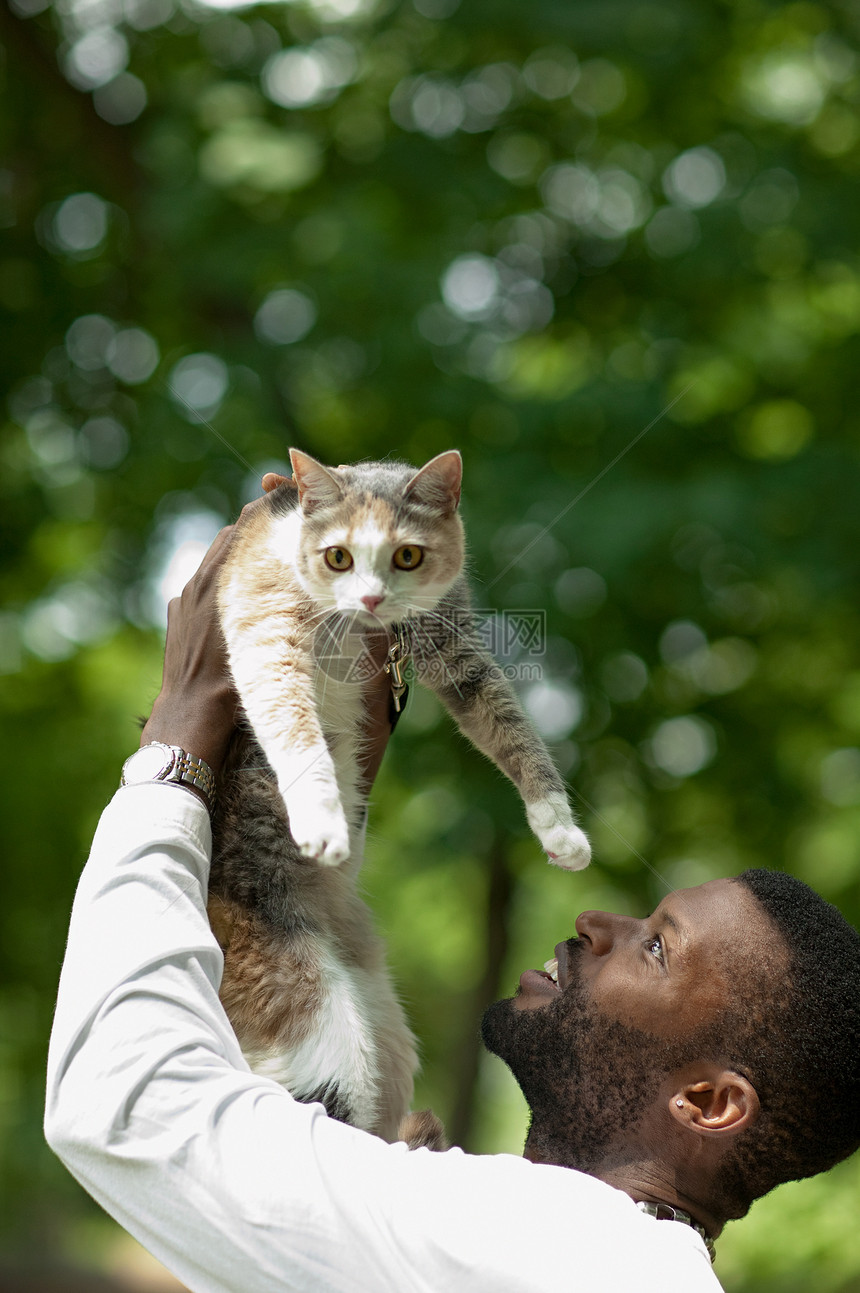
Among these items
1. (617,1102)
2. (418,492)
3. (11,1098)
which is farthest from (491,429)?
(11,1098)

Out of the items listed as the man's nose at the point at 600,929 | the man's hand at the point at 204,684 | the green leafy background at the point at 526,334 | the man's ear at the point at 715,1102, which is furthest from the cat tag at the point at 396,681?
the green leafy background at the point at 526,334

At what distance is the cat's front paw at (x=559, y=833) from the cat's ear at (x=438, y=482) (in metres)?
0.80

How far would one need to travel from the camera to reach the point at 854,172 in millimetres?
5809

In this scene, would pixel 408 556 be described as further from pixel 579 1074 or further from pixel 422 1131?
pixel 422 1131

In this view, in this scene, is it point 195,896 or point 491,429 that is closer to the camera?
point 195,896

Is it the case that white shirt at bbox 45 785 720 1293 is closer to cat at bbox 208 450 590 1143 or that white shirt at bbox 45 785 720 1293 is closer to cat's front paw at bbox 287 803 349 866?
cat's front paw at bbox 287 803 349 866

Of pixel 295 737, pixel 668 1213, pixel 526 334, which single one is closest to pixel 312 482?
pixel 295 737

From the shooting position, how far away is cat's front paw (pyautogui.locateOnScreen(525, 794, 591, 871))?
2.40 meters

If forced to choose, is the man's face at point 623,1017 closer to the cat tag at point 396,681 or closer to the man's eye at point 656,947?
the man's eye at point 656,947

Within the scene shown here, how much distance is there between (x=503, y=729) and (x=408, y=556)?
0.51 metres

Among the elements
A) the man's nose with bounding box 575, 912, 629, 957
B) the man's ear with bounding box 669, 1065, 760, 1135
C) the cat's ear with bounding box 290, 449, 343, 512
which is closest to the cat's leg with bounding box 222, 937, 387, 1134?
the man's nose with bounding box 575, 912, 629, 957

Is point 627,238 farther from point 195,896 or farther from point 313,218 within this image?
point 195,896

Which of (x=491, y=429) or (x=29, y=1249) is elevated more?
(x=491, y=429)

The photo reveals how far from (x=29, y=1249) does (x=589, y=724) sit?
14853 millimetres
